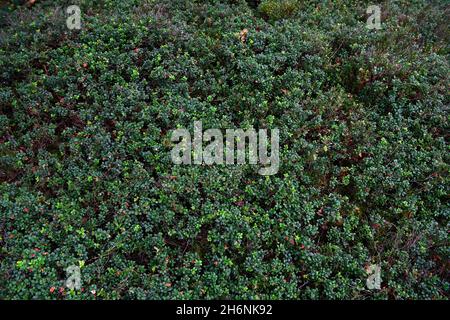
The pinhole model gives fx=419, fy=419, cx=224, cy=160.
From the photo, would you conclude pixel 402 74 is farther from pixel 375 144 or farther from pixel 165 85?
pixel 165 85

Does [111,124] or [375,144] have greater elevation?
[111,124]

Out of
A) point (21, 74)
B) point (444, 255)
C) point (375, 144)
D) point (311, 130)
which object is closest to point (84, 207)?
point (21, 74)
